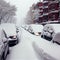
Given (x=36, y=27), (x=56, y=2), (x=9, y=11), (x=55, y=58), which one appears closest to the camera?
(x=55, y=58)

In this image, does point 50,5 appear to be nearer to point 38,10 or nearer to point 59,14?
point 59,14

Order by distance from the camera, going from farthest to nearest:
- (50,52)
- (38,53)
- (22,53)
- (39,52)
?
(22,53), (39,52), (38,53), (50,52)

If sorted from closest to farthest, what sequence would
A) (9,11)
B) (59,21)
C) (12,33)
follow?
(12,33)
(59,21)
(9,11)

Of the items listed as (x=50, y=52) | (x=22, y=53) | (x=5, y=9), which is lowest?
(x=22, y=53)

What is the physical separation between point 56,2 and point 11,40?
49000 millimetres

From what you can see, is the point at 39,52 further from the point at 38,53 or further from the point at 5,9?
the point at 5,9

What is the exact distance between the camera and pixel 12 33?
17984 millimetres

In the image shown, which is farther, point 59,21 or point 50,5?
point 50,5

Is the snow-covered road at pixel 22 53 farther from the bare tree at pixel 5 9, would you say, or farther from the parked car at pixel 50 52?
the bare tree at pixel 5 9

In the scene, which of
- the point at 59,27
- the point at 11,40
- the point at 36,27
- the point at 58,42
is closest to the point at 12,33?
the point at 11,40

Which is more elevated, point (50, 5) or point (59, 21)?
point (50, 5)

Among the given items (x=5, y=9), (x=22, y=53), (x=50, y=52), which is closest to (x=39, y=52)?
(x=22, y=53)

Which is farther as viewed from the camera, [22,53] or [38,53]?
[22,53]

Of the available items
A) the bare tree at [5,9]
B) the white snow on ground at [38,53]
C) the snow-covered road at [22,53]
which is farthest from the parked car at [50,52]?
the bare tree at [5,9]
